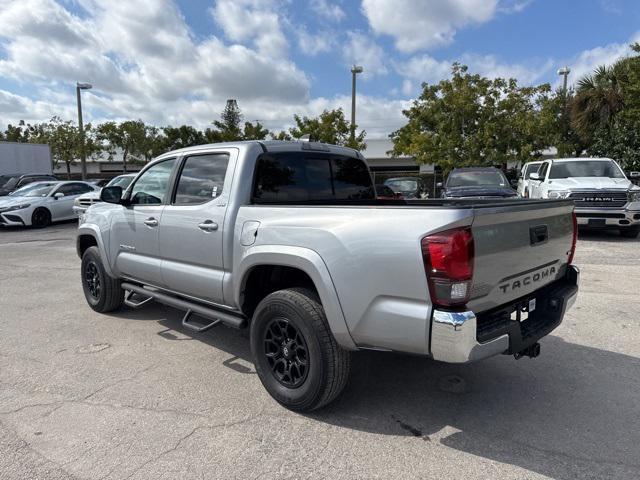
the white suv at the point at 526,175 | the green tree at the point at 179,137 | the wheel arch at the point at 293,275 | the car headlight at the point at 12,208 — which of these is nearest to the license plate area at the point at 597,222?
the white suv at the point at 526,175

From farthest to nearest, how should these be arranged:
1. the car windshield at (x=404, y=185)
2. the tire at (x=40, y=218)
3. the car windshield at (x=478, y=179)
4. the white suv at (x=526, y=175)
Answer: the car windshield at (x=404, y=185)
the tire at (x=40, y=218)
the white suv at (x=526, y=175)
the car windshield at (x=478, y=179)

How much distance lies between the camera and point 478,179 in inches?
522

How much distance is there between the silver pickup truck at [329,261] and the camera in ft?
8.77

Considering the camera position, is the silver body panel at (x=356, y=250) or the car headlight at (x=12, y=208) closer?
the silver body panel at (x=356, y=250)

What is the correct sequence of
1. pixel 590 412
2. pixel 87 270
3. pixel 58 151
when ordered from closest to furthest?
pixel 590 412
pixel 87 270
pixel 58 151

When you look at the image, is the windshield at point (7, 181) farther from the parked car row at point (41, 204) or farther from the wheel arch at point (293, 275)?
the wheel arch at point (293, 275)

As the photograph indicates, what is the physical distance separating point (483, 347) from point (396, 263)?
2.27 feet

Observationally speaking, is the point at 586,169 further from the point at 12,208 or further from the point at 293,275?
the point at 12,208

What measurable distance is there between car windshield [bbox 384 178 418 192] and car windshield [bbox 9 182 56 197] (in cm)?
1223

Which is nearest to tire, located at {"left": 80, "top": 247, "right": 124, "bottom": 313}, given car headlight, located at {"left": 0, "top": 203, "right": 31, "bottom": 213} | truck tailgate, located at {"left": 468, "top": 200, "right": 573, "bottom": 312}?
truck tailgate, located at {"left": 468, "top": 200, "right": 573, "bottom": 312}

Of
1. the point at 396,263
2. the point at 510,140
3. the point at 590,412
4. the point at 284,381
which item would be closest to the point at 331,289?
the point at 396,263

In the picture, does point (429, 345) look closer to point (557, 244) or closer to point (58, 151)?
point (557, 244)

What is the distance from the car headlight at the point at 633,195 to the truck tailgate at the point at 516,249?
8.31 meters

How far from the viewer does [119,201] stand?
5066 millimetres
